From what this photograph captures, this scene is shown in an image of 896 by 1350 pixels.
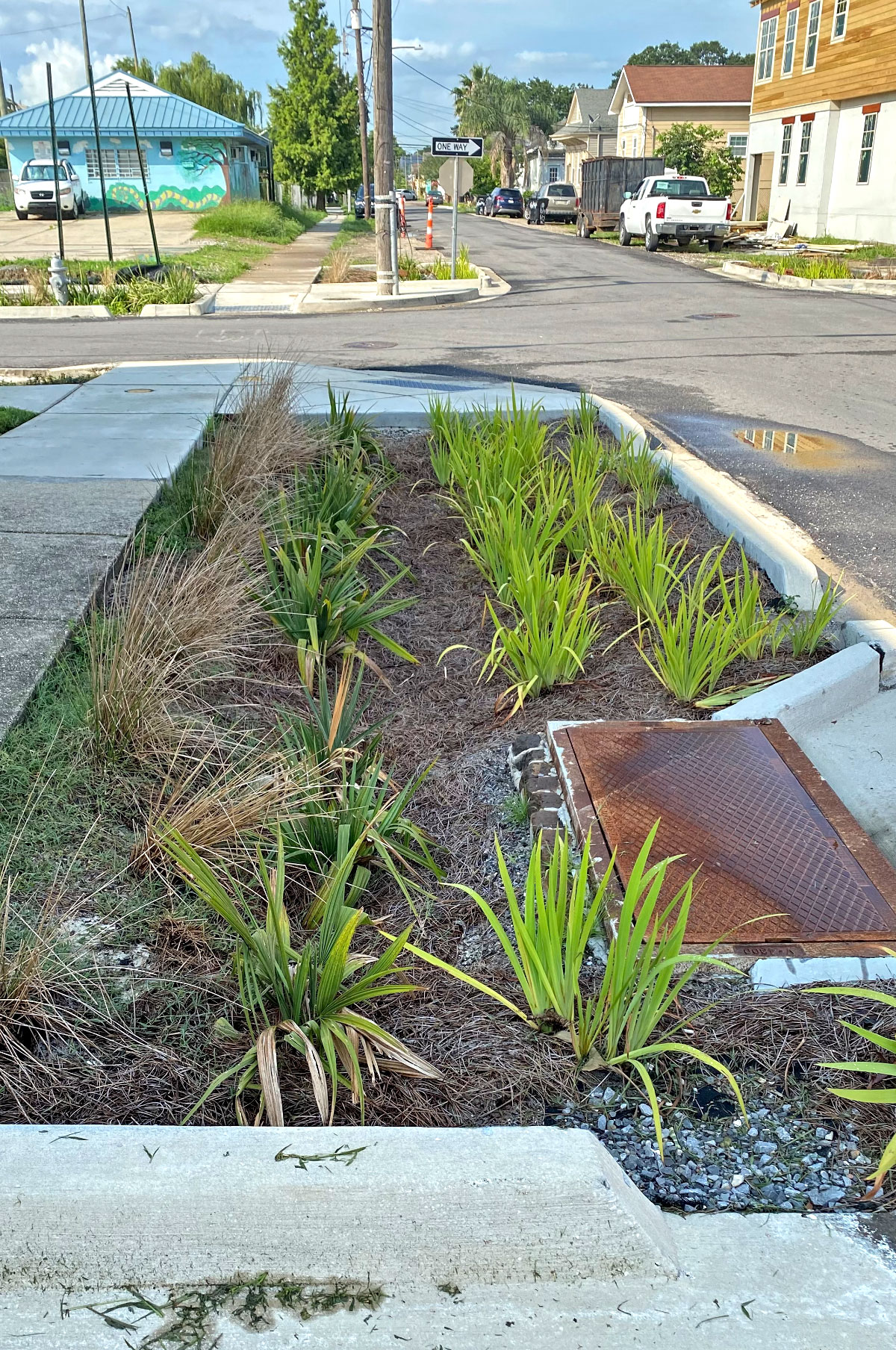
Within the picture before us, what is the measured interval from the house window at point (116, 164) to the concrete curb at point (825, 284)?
3514 cm

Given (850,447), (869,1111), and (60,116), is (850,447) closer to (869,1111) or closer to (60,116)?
(869,1111)

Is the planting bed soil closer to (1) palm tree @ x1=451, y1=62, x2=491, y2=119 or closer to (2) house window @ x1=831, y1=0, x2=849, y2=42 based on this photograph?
(2) house window @ x1=831, y1=0, x2=849, y2=42

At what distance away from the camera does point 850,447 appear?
775cm

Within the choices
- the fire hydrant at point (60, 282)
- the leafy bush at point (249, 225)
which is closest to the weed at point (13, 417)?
the fire hydrant at point (60, 282)

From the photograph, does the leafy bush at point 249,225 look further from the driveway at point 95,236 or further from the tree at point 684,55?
the tree at point 684,55

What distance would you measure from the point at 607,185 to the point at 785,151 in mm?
5785

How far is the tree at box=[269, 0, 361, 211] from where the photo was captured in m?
53.2

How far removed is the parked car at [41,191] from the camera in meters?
37.2

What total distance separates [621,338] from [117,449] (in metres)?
8.86

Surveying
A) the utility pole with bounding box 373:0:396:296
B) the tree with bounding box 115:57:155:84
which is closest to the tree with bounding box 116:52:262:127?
the tree with bounding box 115:57:155:84

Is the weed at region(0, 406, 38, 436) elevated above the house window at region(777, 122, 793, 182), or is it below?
below

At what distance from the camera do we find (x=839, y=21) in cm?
2909

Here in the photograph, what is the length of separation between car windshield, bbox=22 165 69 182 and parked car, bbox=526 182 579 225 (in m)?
21.5

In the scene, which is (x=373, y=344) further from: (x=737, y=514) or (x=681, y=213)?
(x=681, y=213)
